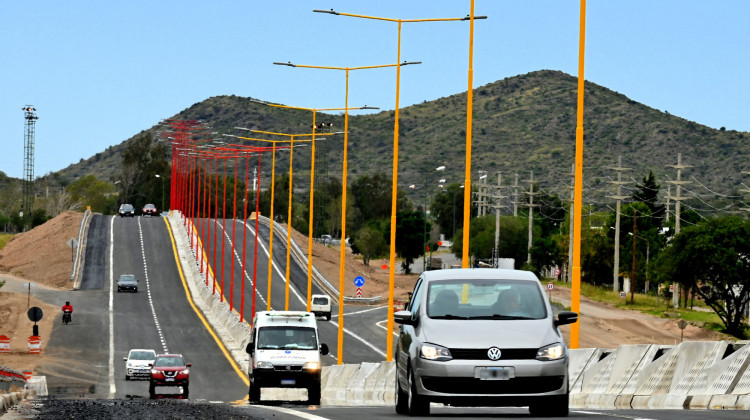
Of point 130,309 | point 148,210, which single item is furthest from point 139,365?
point 148,210

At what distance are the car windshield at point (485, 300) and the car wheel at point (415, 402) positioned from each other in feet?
2.78

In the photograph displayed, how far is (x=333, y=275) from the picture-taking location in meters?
127

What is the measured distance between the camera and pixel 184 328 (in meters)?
86.8

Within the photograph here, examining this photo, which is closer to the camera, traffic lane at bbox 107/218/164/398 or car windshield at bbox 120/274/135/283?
traffic lane at bbox 107/218/164/398

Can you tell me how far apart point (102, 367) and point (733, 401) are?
54.4 meters

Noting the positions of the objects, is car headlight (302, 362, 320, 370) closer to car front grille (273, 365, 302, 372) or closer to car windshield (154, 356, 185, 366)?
car front grille (273, 365, 302, 372)

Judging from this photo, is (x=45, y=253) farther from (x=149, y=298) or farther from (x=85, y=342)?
(x=85, y=342)

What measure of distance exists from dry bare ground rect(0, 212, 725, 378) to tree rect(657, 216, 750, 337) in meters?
3.47

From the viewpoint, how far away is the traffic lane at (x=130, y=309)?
212ft

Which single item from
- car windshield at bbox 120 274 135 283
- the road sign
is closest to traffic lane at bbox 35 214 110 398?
car windshield at bbox 120 274 135 283

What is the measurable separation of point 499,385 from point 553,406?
95 cm

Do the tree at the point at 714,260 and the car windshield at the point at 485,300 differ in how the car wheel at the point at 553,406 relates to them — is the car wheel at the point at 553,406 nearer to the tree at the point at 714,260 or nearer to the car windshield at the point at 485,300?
the car windshield at the point at 485,300

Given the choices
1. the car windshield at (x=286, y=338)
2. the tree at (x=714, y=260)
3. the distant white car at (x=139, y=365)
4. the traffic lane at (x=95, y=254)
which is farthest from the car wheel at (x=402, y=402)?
the traffic lane at (x=95, y=254)

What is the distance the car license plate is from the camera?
598 inches
